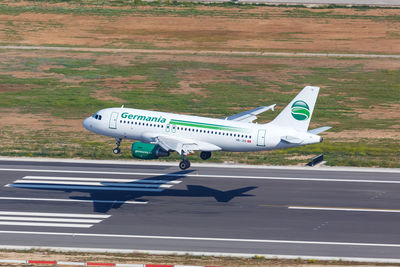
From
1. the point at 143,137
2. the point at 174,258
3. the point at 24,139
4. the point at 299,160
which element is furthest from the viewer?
the point at 24,139

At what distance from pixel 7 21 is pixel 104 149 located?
248 ft

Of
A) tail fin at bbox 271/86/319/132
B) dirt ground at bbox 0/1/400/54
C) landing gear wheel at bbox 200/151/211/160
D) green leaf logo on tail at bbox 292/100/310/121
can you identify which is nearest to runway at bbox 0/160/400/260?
landing gear wheel at bbox 200/151/211/160

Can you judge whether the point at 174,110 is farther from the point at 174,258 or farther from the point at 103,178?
the point at 174,258

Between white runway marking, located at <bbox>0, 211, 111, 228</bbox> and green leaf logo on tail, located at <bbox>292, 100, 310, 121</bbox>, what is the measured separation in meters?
18.7

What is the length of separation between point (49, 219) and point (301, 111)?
77.0 ft

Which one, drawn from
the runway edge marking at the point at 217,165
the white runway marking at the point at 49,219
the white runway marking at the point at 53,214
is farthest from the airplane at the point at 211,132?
the white runway marking at the point at 49,219

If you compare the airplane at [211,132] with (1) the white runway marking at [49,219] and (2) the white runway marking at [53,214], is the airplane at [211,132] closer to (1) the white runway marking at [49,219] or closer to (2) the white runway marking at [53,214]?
(2) the white runway marking at [53,214]

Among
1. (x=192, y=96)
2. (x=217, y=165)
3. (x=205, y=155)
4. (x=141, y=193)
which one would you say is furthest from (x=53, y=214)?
(x=192, y=96)

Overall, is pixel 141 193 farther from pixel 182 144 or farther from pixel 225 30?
pixel 225 30

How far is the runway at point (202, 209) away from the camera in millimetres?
51688

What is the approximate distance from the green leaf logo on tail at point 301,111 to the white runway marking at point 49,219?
1867cm

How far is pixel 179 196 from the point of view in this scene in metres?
62.6

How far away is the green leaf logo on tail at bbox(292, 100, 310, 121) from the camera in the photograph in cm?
6156

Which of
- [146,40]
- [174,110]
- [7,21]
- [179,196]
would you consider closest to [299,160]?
[179,196]
